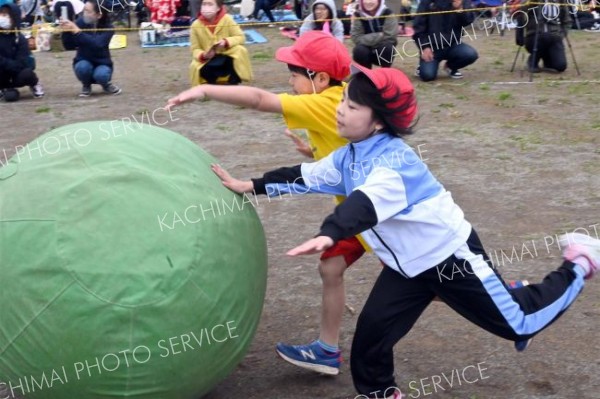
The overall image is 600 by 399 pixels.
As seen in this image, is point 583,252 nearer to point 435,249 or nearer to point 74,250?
point 435,249

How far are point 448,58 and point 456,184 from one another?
201 inches

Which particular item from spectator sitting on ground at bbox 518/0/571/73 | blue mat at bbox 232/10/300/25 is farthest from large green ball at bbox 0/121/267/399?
blue mat at bbox 232/10/300/25

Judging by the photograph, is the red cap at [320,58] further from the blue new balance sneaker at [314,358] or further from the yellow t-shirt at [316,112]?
the blue new balance sneaker at [314,358]

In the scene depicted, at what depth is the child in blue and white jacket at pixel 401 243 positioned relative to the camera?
365 cm

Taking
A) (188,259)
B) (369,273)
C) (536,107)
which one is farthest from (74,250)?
(536,107)

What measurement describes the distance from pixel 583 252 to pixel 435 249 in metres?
0.83

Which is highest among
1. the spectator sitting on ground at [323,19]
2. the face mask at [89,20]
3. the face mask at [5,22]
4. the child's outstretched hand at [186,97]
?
the child's outstretched hand at [186,97]

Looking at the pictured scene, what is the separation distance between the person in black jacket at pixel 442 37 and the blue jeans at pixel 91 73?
4079 mm

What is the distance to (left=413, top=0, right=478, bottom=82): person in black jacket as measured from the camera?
469 inches

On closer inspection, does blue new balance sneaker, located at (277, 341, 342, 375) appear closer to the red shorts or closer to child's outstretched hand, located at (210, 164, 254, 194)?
the red shorts

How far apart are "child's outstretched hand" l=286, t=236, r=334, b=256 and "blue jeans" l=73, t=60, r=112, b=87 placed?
8.44m

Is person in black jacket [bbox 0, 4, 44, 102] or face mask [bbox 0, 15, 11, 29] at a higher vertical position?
face mask [bbox 0, 15, 11, 29]

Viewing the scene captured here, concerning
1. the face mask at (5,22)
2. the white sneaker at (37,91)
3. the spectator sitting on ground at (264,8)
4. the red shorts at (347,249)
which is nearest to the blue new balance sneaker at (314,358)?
the red shorts at (347,249)

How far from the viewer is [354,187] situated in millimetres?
3812
